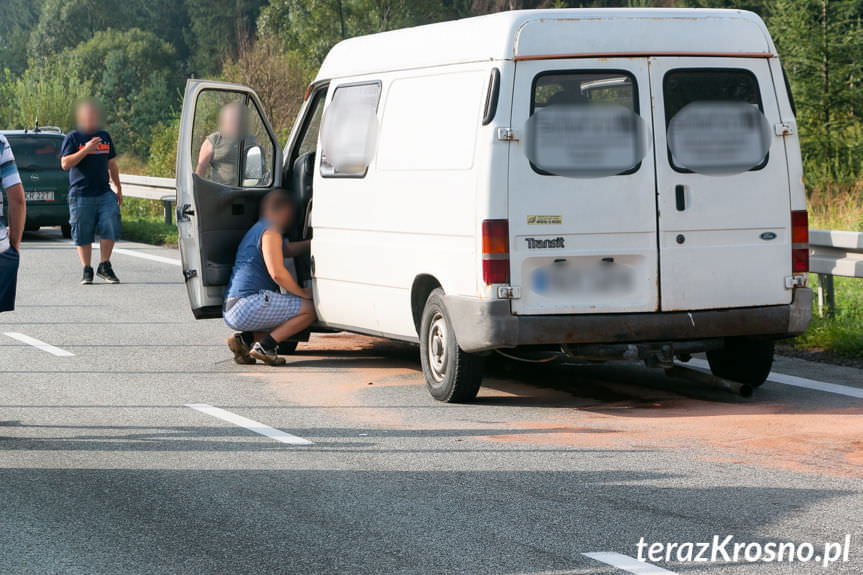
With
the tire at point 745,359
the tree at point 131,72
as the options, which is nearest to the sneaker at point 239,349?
the tire at point 745,359

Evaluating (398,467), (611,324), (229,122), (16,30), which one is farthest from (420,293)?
(16,30)

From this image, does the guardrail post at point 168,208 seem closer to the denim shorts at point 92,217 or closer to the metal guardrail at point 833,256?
the denim shorts at point 92,217

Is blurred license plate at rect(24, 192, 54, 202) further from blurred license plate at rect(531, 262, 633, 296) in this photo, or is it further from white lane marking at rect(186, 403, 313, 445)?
blurred license plate at rect(531, 262, 633, 296)

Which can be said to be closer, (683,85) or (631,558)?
(631,558)

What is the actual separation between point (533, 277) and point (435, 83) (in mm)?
1524

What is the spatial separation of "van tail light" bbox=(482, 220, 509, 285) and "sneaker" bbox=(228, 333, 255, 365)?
305cm

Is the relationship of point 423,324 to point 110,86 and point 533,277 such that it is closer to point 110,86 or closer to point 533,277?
point 533,277

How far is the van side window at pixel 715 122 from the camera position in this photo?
320 inches

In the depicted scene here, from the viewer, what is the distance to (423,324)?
8.69 meters

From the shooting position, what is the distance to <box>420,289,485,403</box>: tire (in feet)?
27.5

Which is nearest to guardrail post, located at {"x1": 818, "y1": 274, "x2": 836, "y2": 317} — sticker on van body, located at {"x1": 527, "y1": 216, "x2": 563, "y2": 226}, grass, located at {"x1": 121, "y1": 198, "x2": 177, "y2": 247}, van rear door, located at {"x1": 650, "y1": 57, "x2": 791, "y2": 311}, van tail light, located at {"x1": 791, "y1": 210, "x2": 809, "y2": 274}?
van tail light, located at {"x1": 791, "y1": 210, "x2": 809, "y2": 274}

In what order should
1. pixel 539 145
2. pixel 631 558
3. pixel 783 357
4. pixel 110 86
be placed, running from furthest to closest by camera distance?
pixel 110 86 → pixel 783 357 → pixel 539 145 → pixel 631 558

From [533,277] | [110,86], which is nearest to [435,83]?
[533,277]

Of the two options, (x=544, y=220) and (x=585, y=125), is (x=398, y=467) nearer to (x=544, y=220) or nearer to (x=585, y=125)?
(x=544, y=220)
